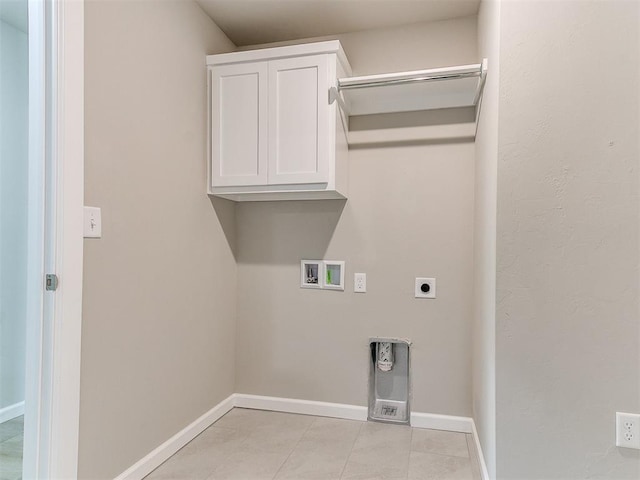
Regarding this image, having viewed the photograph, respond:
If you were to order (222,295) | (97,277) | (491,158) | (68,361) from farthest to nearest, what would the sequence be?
(222,295) < (491,158) < (97,277) < (68,361)

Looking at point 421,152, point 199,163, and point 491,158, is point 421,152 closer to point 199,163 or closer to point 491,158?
point 491,158

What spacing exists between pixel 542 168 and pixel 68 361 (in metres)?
1.89

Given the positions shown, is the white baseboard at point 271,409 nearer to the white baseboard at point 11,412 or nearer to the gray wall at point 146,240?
the gray wall at point 146,240

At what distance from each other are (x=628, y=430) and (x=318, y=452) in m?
1.36

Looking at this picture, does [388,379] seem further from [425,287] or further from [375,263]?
[375,263]

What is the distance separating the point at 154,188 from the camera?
74.5 inches

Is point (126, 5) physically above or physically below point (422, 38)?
below

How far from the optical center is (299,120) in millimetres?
2191

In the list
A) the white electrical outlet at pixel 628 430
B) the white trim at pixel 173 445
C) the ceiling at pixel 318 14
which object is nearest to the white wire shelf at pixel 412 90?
the ceiling at pixel 318 14

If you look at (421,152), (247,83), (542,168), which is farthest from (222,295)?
(542,168)

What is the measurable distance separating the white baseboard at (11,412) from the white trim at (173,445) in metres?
0.52

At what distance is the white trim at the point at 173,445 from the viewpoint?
179 centimetres

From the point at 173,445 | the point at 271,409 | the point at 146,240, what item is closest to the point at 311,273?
the point at 271,409

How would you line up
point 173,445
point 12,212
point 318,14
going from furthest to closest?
point 318,14
point 173,445
point 12,212
